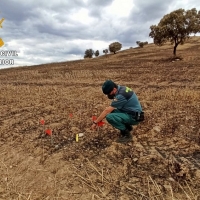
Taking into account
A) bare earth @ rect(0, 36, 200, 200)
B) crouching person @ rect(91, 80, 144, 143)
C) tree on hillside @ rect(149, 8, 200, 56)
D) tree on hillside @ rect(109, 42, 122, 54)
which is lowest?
bare earth @ rect(0, 36, 200, 200)

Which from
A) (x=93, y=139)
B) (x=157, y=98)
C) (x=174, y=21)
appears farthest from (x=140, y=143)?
(x=174, y=21)

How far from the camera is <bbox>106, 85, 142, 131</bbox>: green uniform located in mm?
4352

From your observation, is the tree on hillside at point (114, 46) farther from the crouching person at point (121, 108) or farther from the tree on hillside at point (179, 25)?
the crouching person at point (121, 108)

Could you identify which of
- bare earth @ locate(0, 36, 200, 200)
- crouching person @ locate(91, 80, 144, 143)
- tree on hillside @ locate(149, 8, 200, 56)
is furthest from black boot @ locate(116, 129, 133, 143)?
tree on hillside @ locate(149, 8, 200, 56)

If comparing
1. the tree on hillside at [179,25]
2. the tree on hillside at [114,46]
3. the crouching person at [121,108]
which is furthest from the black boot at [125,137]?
the tree on hillside at [114,46]

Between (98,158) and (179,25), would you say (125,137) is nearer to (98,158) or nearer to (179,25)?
(98,158)

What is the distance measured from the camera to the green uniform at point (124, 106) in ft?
14.3

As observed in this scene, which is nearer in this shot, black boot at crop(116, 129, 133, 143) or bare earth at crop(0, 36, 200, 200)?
bare earth at crop(0, 36, 200, 200)

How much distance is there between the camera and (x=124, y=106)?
14.9ft

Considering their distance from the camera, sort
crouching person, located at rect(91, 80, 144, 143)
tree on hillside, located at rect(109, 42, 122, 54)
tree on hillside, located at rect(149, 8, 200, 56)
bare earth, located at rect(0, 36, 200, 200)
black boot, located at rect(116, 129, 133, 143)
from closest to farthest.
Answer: bare earth, located at rect(0, 36, 200, 200) < crouching person, located at rect(91, 80, 144, 143) < black boot, located at rect(116, 129, 133, 143) < tree on hillside, located at rect(149, 8, 200, 56) < tree on hillside, located at rect(109, 42, 122, 54)

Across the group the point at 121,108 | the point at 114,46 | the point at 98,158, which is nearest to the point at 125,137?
the point at 121,108

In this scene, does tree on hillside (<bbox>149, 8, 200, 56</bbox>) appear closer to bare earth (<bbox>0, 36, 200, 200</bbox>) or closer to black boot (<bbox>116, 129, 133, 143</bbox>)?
bare earth (<bbox>0, 36, 200, 200</bbox>)

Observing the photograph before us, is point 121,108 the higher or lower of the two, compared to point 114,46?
lower

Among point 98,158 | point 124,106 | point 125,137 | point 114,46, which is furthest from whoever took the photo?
point 114,46
